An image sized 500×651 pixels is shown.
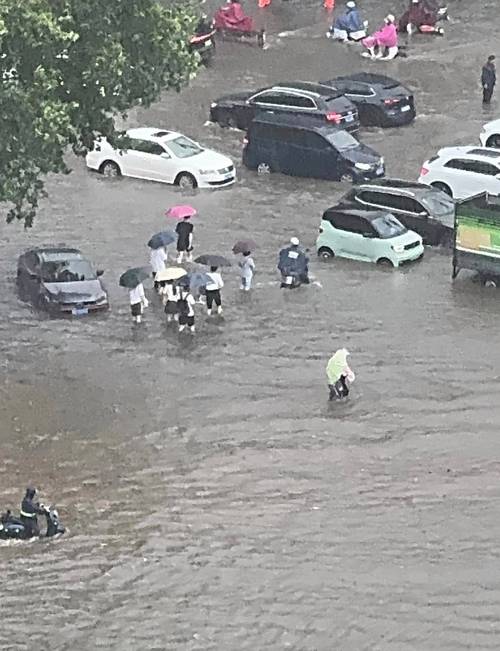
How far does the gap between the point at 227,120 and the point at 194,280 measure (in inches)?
547

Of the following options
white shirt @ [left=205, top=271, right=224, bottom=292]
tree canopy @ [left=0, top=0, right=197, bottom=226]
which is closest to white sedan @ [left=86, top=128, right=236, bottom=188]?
white shirt @ [left=205, top=271, right=224, bottom=292]

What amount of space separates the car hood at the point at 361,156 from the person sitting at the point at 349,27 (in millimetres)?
13961

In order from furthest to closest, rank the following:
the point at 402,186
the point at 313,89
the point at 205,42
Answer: the point at 205,42
the point at 313,89
the point at 402,186

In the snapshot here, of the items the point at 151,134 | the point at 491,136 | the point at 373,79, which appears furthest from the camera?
the point at 373,79

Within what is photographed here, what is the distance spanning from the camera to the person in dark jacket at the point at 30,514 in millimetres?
21406

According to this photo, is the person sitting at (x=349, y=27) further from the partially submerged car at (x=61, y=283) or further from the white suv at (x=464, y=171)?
the partially submerged car at (x=61, y=283)

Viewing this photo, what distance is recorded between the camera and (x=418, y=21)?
51844mm

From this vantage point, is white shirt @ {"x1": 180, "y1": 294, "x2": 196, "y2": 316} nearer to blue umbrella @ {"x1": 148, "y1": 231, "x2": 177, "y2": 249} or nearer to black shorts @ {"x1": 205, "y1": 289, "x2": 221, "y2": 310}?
black shorts @ {"x1": 205, "y1": 289, "x2": 221, "y2": 310}

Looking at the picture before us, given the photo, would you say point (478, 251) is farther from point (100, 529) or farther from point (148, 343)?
point (100, 529)

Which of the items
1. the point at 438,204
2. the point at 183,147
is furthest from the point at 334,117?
the point at 438,204

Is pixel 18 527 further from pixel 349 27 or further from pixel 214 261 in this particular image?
pixel 349 27

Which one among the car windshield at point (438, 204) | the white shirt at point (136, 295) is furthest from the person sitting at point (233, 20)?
the white shirt at point (136, 295)

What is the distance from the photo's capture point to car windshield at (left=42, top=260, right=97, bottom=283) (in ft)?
98.9

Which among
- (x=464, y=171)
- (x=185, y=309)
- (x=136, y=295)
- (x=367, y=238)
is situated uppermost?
(x=464, y=171)
